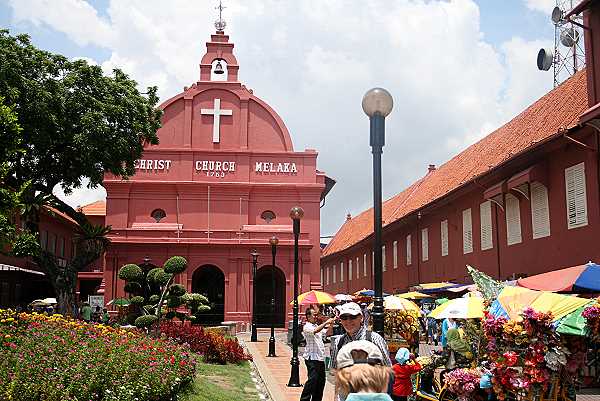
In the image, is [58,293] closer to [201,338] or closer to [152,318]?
[152,318]

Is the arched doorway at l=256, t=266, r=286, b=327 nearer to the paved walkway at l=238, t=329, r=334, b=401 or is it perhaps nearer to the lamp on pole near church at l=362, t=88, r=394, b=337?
the paved walkway at l=238, t=329, r=334, b=401

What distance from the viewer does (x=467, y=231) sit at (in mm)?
23469

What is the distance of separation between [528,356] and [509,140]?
17.0 metres

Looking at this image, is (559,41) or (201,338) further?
(559,41)

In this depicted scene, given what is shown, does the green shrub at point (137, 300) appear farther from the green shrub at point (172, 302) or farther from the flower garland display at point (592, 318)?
the flower garland display at point (592, 318)

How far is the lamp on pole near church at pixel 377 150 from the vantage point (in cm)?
661

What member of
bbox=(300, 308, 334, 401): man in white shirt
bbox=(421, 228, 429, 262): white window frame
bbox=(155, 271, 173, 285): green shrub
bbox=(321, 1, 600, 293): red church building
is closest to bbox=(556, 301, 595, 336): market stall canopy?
bbox=(300, 308, 334, 401): man in white shirt

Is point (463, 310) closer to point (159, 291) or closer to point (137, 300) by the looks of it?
point (137, 300)

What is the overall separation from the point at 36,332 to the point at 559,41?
18482mm

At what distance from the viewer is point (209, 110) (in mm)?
35750

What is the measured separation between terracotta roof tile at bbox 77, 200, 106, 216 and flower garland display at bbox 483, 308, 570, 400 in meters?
42.9

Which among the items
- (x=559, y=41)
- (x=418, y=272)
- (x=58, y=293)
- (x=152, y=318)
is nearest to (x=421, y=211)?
(x=418, y=272)

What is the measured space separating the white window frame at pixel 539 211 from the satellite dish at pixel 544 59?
6.17 m

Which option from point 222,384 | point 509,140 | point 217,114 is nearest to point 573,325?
point 222,384
